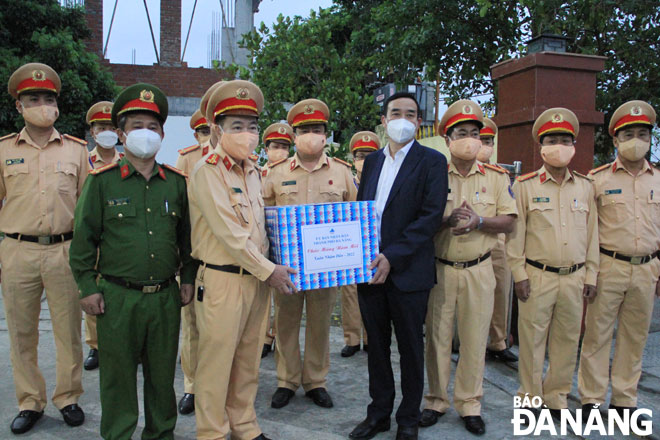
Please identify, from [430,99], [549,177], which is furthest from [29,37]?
[549,177]

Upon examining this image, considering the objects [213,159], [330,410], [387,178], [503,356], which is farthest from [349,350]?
[213,159]

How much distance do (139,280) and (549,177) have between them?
9.56 feet

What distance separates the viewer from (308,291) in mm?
4324

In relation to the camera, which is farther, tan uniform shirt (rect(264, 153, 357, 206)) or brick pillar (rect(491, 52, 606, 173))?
brick pillar (rect(491, 52, 606, 173))

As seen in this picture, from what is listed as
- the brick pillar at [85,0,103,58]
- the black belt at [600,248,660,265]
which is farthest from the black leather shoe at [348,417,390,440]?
the brick pillar at [85,0,103,58]

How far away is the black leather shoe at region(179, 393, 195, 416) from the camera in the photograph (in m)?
4.05

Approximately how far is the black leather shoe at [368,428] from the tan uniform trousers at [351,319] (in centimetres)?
179

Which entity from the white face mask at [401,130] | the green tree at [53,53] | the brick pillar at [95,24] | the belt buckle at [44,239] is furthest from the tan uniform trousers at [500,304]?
the brick pillar at [95,24]

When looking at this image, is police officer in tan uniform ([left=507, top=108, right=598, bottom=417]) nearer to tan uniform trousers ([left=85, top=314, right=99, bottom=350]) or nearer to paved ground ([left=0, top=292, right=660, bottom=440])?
paved ground ([left=0, top=292, right=660, bottom=440])

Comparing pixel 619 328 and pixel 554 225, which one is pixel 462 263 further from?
pixel 619 328

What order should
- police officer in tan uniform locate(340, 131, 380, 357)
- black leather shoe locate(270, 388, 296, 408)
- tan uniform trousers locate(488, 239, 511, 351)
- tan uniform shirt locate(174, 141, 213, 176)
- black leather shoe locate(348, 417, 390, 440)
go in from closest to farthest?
black leather shoe locate(348, 417, 390, 440) → black leather shoe locate(270, 388, 296, 408) → tan uniform shirt locate(174, 141, 213, 176) → tan uniform trousers locate(488, 239, 511, 351) → police officer in tan uniform locate(340, 131, 380, 357)

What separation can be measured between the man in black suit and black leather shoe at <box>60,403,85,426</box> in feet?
6.24

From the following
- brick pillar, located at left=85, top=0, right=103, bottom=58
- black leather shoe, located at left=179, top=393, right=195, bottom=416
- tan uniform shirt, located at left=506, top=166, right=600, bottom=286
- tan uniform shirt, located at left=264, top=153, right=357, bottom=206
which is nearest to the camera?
tan uniform shirt, located at left=506, top=166, right=600, bottom=286

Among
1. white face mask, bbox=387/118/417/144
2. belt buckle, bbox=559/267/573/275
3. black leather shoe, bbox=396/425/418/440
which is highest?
white face mask, bbox=387/118/417/144
